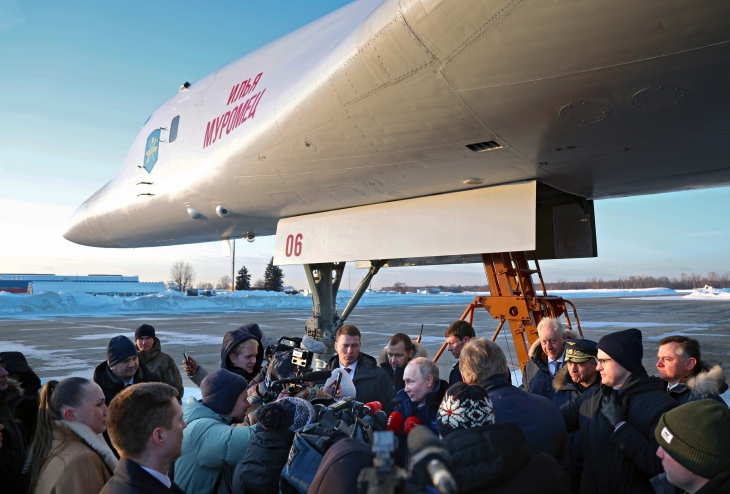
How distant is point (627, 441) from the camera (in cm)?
234

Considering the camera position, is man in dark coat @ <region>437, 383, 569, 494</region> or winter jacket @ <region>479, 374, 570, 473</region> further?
winter jacket @ <region>479, 374, 570, 473</region>


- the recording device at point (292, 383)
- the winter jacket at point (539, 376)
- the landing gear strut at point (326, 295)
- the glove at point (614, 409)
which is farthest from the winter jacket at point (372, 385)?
the landing gear strut at point (326, 295)

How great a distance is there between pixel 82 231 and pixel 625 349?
1094cm

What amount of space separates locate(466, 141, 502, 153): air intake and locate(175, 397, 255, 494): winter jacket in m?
3.07

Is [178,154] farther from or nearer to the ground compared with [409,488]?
farther from the ground

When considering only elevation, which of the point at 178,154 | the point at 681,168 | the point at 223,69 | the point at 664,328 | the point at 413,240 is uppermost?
the point at 223,69

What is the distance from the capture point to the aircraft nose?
1057 centimetres

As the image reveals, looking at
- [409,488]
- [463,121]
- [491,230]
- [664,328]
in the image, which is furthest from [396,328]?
[409,488]

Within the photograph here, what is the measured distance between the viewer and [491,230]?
5.30m

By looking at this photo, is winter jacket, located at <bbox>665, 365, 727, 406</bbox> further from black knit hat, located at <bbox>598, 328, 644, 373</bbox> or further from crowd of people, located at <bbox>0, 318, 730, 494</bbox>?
black knit hat, located at <bbox>598, 328, 644, 373</bbox>

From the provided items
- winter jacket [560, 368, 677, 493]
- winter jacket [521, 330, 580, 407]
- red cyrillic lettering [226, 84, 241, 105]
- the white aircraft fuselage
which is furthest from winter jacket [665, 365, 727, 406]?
red cyrillic lettering [226, 84, 241, 105]

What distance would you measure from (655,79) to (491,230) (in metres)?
2.32

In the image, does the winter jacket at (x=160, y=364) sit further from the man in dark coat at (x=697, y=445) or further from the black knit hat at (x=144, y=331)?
the man in dark coat at (x=697, y=445)

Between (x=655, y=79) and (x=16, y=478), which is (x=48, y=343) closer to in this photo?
(x=16, y=478)
